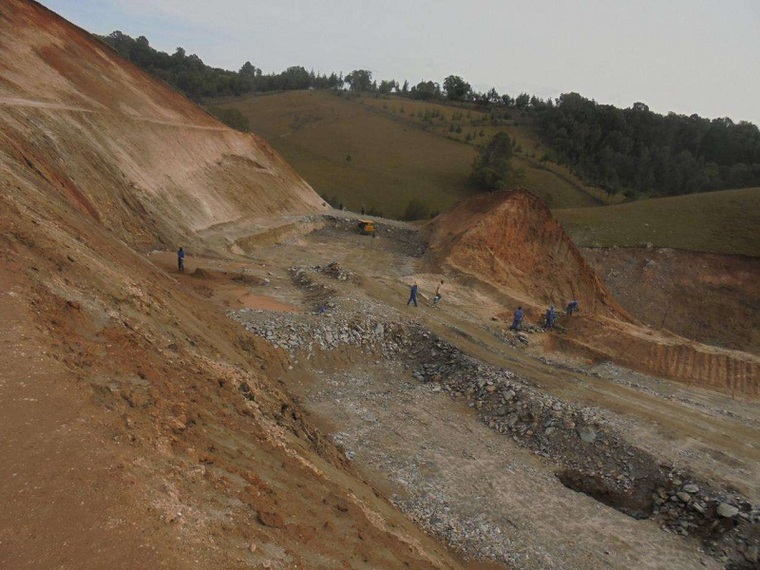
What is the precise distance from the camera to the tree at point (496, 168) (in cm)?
5862

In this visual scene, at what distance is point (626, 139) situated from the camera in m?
75.2

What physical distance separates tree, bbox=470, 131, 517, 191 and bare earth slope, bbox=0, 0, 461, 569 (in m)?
50.0

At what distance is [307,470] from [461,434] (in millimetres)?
6247

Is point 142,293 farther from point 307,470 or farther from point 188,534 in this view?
point 188,534

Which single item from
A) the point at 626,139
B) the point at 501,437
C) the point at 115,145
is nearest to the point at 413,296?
the point at 501,437

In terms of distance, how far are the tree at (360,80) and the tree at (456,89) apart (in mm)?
36007

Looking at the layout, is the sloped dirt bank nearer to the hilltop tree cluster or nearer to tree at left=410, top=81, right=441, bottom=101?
the hilltop tree cluster

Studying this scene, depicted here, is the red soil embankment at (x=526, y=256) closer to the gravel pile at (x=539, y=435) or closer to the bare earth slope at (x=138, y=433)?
the gravel pile at (x=539, y=435)

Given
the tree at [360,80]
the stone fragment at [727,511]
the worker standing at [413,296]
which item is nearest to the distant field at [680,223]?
the worker standing at [413,296]

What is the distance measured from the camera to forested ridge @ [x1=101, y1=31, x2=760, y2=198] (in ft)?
220

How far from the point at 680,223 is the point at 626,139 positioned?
143 ft

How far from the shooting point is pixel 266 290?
1930cm

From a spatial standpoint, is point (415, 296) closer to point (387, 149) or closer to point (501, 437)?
point (501, 437)

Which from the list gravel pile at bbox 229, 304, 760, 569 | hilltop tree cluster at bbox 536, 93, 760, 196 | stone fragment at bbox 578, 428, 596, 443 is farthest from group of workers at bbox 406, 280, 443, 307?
hilltop tree cluster at bbox 536, 93, 760, 196
